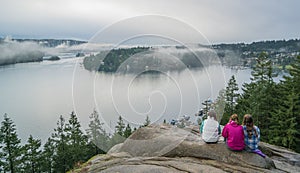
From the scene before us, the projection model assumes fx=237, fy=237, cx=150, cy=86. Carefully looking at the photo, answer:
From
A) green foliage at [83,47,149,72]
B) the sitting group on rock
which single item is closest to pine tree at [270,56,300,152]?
the sitting group on rock

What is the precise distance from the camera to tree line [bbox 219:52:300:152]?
20.8 metres

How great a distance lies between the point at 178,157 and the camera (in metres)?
7.16

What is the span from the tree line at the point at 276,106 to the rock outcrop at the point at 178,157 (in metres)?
13.8

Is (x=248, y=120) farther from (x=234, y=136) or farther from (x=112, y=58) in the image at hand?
(x=112, y=58)

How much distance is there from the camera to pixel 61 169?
112 ft

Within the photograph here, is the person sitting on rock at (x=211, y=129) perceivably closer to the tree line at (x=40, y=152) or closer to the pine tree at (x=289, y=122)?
the pine tree at (x=289, y=122)

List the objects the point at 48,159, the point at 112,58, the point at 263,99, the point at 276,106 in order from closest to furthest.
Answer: the point at 112,58 → the point at 263,99 → the point at 276,106 → the point at 48,159

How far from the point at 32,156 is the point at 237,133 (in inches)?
1179

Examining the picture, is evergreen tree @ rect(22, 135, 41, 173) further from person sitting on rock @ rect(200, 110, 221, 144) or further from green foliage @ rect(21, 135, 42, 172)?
person sitting on rock @ rect(200, 110, 221, 144)

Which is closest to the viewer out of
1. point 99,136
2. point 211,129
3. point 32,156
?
point 211,129

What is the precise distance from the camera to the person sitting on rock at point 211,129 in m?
6.97

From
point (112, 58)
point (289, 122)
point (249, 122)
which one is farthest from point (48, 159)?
point (249, 122)

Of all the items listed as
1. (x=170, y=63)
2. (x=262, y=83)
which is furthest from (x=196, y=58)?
(x=262, y=83)

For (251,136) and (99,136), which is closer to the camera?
(251,136)
